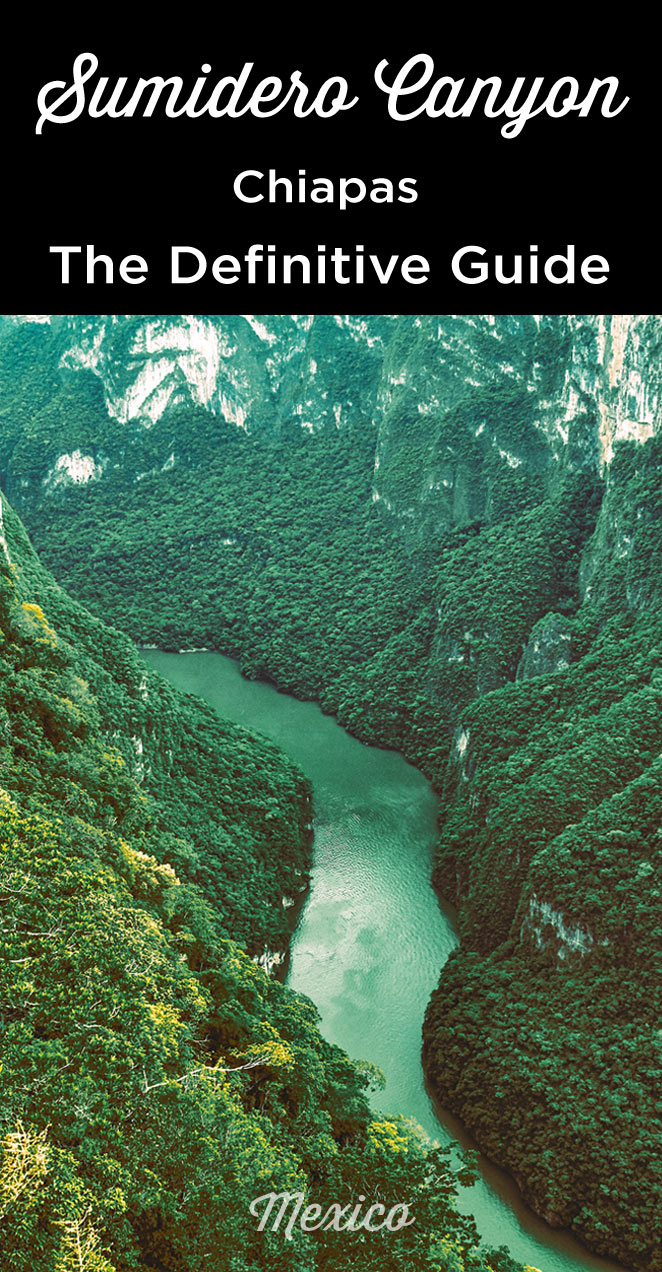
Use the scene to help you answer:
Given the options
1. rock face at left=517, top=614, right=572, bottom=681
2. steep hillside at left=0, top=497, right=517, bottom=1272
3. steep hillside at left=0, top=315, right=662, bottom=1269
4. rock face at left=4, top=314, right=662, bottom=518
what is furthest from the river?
rock face at left=4, top=314, right=662, bottom=518

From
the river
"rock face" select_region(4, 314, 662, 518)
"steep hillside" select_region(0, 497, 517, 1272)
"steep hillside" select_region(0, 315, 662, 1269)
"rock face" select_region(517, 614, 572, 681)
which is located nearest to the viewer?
"steep hillside" select_region(0, 497, 517, 1272)

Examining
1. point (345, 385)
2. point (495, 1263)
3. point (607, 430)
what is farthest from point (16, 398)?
point (495, 1263)

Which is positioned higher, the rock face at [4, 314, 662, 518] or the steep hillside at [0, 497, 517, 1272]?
the rock face at [4, 314, 662, 518]

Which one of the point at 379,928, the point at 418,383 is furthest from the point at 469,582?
the point at 379,928

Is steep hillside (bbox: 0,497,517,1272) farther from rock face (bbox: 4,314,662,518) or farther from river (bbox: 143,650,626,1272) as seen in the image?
rock face (bbox: 4,314,662,518)

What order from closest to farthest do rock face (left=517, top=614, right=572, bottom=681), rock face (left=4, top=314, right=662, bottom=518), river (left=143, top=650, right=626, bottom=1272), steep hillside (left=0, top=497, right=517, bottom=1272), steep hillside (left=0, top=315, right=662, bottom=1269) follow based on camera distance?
steep hillside (left=0, top=497, right=517, bottom=1272)
river (left=143, top=650, right=626, bottom=1272)
steep hillside (left=0, top=315, right=662, bottom=1269)
rock face (left=517, top=614, right=572, bottom=681)
rock face (left=4, top=314, right=662, bottom=518)

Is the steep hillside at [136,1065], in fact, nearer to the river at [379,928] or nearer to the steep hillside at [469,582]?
the river at [379,928]

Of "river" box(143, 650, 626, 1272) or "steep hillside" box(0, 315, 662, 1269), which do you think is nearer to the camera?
"river" box(143, 650, 626, 1272)
